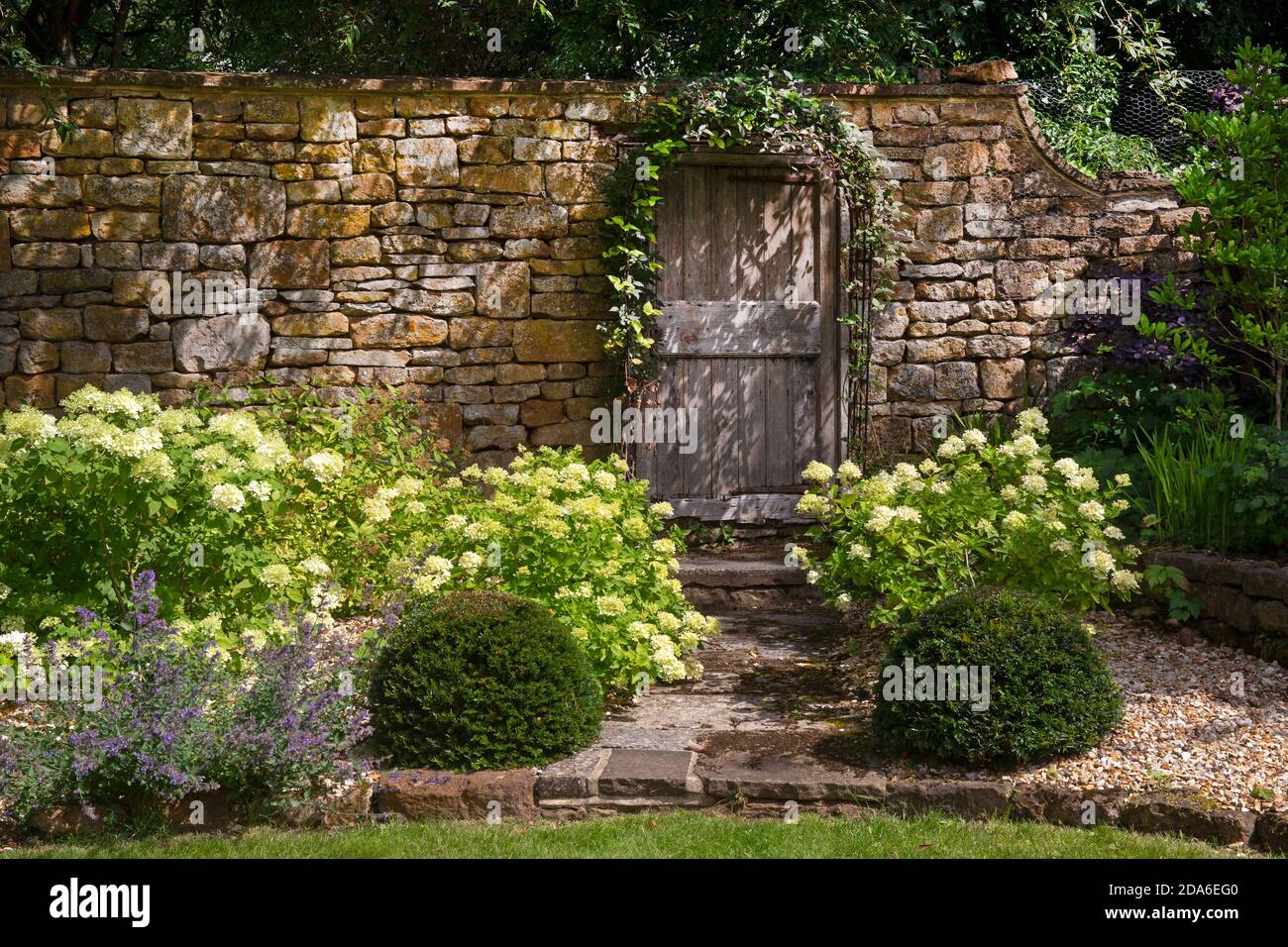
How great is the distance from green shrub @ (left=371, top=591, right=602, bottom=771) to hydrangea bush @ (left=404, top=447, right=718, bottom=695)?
1.10ft

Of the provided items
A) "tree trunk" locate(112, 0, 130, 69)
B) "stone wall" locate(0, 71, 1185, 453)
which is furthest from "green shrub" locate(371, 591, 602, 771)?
"tree trunk" locate(112, 0, 130, 69)

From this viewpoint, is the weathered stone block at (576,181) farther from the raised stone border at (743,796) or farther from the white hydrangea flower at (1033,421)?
the raised stone border at (743,796)

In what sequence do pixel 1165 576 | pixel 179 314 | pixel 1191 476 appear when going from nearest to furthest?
pixel 1165 576, pixel 1191 476, pixel 179 314

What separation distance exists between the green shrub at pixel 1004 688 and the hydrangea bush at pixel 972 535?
568 mm

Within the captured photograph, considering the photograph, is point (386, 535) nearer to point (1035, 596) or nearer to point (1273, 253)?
point (1035, 596)

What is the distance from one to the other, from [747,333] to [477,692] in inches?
145

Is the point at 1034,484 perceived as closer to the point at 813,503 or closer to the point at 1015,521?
the point at 1015,521

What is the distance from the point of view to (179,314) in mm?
6703

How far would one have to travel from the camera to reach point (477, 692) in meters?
3.98

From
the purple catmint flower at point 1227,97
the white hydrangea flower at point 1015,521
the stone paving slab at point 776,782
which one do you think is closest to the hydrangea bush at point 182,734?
the stone paving slab at point 776,782

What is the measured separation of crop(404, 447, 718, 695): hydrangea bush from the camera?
4.63m

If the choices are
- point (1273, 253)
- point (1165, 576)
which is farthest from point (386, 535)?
point (1273, 253)

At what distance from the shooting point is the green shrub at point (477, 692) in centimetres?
398

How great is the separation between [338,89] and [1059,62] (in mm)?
5441
